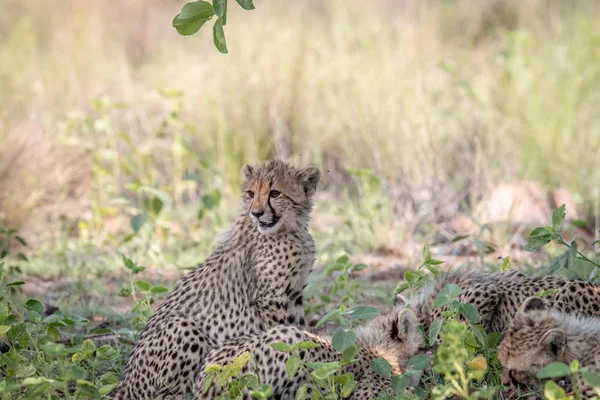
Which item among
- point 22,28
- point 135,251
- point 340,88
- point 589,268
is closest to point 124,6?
point 22,28

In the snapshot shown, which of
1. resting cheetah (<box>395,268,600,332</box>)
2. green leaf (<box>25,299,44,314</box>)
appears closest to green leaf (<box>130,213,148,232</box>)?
green leaf (<box>25,299,44,314</box>)

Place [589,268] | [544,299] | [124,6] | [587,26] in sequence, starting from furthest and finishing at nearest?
[124,6]
[587,26]
[589,268]
[544,299]

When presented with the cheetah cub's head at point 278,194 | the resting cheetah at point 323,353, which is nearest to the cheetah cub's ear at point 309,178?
the cheetah cub's head at point 278,194

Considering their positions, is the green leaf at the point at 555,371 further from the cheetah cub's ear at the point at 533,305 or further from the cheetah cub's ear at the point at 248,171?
the cheetah cub's ear at the point at 248,171

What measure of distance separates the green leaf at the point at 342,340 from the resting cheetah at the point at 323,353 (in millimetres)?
330

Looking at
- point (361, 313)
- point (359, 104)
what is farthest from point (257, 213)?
point (359, 104)

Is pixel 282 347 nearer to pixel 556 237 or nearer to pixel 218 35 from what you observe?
pixel 218 35

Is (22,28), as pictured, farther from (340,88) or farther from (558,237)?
(558,237)

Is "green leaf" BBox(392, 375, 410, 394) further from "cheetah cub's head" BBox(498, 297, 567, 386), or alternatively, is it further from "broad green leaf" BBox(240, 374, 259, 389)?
"broad green leaf" BBox(240, 374, 259, 389)

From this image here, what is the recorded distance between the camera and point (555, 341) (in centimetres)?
347

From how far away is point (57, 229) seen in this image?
8.20 meters

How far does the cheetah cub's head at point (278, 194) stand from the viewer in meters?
4.64

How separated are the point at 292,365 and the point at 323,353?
43 centimetres

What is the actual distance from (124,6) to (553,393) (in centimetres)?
1735
